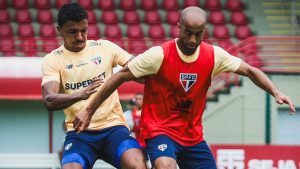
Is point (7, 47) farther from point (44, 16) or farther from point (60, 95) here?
point (60, 95)

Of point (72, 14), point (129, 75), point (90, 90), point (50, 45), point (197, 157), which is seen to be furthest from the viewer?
point (50, 45)

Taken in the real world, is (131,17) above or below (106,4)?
below

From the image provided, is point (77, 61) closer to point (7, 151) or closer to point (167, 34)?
point (7, 151)

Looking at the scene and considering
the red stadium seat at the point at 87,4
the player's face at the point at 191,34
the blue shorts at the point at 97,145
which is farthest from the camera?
the red stadium seat at the point at 87,4

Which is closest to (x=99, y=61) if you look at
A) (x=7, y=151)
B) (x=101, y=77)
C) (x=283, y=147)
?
(x=101, y=77)

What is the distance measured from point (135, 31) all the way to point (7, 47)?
2.79 m

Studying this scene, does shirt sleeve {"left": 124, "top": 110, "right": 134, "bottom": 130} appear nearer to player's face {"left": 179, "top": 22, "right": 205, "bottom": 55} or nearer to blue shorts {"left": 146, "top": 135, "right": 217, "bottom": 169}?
blue shorts {"left": 146, "top": 135, "right": 217, "bottom": 169}

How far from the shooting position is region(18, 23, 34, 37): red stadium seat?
16.1 metres

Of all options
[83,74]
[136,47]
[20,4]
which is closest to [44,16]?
[20,4]

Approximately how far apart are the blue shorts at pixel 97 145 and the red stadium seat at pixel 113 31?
9.70 metres

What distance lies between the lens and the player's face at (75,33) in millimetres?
6188

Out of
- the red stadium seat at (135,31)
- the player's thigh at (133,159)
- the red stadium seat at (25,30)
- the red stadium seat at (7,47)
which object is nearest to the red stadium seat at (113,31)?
the red stadium seat at (135,31)

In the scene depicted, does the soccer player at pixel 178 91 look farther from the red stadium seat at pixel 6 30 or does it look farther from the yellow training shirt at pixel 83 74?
the red stadium seat at pixel 6 30

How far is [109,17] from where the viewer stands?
16.6 metres
